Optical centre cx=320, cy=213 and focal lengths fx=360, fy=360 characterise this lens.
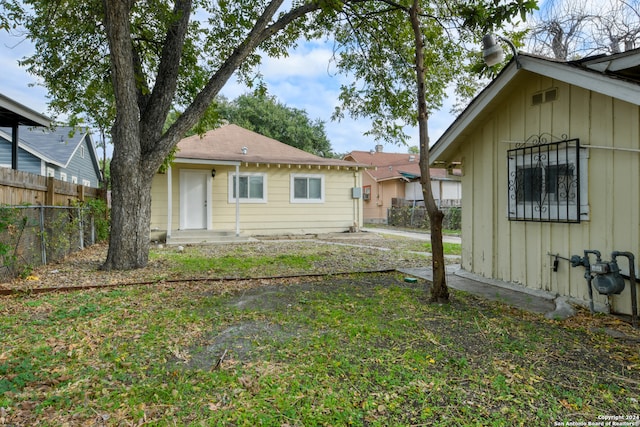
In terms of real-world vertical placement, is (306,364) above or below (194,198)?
below

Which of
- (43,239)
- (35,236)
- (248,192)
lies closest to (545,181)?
(35,236)

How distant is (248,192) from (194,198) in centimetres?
184

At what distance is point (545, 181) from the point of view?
4707mm

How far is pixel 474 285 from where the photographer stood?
5.43m

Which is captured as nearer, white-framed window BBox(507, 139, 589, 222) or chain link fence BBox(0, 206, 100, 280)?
white-framed window BBox(507, 139, 589, 222)

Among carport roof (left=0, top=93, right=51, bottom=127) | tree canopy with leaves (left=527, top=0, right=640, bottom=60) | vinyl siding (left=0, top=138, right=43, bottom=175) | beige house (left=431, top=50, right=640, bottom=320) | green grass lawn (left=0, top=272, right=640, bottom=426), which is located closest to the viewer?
green grass lawn (left=0, top=272, right=640, bottom=426)

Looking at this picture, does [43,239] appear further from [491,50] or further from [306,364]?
[491,50]

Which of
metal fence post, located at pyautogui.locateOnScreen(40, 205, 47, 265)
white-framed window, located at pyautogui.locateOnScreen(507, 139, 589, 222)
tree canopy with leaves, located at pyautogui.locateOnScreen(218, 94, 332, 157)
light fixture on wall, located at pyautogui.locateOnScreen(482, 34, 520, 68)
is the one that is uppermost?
tree canopy with leaves, located at pyautogui.locateOnScreen(218, 94, 332, 157)

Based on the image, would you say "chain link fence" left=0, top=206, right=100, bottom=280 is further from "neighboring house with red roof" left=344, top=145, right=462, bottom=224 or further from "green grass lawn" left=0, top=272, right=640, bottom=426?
"neighboring house with red roof" left=344, top=145, right=462, bottom=224

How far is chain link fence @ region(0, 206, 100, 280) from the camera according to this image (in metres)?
5.14

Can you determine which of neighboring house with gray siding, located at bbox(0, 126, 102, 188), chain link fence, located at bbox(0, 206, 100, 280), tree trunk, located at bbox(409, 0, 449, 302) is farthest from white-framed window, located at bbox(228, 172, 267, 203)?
tree trunk, located at bbox(409, 0, 449, 302)

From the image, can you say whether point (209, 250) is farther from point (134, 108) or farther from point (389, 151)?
point (389, 151)

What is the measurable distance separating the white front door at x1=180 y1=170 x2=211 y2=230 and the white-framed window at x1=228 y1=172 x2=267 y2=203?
811 mm

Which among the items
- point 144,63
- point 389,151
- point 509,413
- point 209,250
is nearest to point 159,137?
point 144,63
